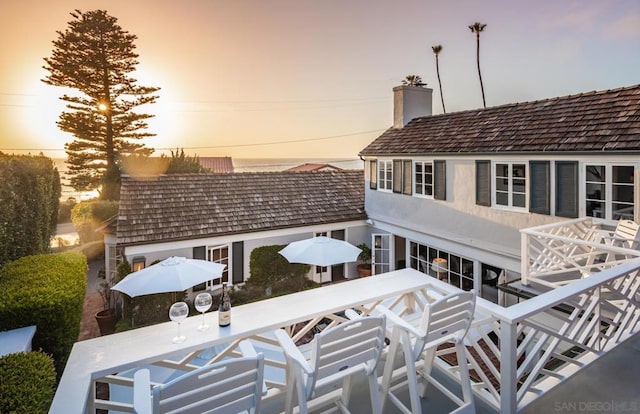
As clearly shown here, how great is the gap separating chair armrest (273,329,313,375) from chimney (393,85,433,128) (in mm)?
13509

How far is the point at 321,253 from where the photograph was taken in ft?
30.1

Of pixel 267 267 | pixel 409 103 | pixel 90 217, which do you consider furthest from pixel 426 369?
pixel 90 217

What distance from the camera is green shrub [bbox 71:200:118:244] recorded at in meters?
20.8

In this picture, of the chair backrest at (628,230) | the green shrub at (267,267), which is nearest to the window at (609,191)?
the chair backrest at (628,230)

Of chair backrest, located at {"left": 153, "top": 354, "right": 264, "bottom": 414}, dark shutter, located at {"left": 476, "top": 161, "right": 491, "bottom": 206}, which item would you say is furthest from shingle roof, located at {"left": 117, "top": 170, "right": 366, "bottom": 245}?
chair backrest, located at {"left": 153, "top": 354, "right": 264, "bottom": 414}

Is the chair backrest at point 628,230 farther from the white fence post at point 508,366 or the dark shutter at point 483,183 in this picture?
the white fence post at point 508,366

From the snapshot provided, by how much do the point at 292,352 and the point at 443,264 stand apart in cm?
1031

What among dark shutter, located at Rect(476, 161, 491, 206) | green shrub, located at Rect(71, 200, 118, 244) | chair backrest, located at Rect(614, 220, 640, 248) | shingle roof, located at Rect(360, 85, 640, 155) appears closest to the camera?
chair backrest, located at Rect(614, 220, 640, 248)

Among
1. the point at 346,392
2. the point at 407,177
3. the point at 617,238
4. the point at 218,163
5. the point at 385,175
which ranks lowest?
the point at 346,392

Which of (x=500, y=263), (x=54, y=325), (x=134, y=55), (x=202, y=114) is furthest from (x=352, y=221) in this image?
(x=134, y=55)

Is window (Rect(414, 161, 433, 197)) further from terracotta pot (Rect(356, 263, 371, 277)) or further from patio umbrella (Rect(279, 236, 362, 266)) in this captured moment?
patio umbrella (Rect(279, 236, 362, 266))

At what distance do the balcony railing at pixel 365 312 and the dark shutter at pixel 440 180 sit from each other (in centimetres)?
727

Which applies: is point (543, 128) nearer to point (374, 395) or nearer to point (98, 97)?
point (374, 395)

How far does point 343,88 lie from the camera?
21.7 meters
